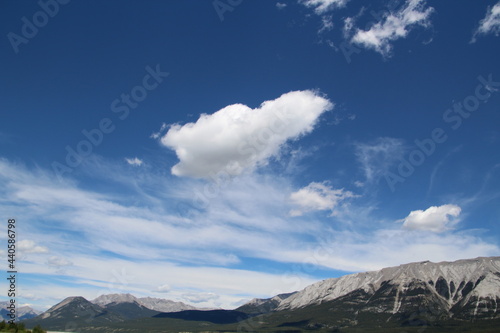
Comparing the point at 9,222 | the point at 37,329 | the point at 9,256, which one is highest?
the point at 9,222

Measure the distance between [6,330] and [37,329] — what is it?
931cm

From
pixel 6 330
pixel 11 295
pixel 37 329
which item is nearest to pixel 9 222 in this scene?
pixel 11 295

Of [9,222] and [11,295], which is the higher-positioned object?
[9,222]

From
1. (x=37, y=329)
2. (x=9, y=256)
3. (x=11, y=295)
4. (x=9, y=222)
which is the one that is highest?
(x=9, y=222)

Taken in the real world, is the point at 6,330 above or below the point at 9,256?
below

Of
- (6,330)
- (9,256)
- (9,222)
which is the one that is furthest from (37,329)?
(9,222)

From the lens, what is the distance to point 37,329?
77.2 m

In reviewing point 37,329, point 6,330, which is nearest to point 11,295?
point 6,330

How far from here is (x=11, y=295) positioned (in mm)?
71375

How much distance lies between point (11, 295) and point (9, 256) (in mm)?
8442

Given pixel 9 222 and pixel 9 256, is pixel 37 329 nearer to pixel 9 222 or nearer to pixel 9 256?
pixel 9 256

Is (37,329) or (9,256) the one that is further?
(37,329)

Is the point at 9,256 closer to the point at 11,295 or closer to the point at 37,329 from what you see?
the point at 11,295

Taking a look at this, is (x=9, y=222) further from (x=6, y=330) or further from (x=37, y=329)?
(x=37, y=329)
